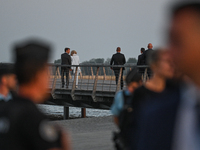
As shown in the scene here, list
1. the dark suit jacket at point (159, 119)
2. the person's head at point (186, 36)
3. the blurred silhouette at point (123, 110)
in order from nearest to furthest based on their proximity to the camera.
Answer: the person's head at point (186, 36) → the dark suit jacket at point (159, 119) → the blurred silhouette at point (123, 110)

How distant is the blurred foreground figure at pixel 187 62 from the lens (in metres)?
1.96

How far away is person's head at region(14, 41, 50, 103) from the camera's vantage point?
240 centimetres

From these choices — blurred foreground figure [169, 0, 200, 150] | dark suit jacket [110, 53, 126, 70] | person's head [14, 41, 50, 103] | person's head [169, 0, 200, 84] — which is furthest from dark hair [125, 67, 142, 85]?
dark suit jacket [110, 53, 126, 70]

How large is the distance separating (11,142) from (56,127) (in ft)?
0.80

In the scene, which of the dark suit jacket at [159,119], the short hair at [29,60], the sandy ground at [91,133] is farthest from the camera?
the sandy ground at [91,133]

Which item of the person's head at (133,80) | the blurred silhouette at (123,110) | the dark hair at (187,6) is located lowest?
the blurred silhouette at (123,110)

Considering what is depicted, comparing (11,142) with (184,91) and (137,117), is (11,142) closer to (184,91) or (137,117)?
(137,117)

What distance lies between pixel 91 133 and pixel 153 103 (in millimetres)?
8307

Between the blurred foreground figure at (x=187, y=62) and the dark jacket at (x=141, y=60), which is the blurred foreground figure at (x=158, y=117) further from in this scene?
the dark jacket at (x=141, y=60)

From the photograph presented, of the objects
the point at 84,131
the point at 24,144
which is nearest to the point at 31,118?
the point at 24,144

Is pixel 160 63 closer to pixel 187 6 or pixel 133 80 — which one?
pixel 187 6

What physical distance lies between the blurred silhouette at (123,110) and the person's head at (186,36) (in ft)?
4.14

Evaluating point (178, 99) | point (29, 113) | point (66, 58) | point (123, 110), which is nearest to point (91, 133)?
Answer: point (123, 110)

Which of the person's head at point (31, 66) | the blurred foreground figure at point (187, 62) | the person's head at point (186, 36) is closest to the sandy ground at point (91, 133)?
the person's head at point (31, 66)
